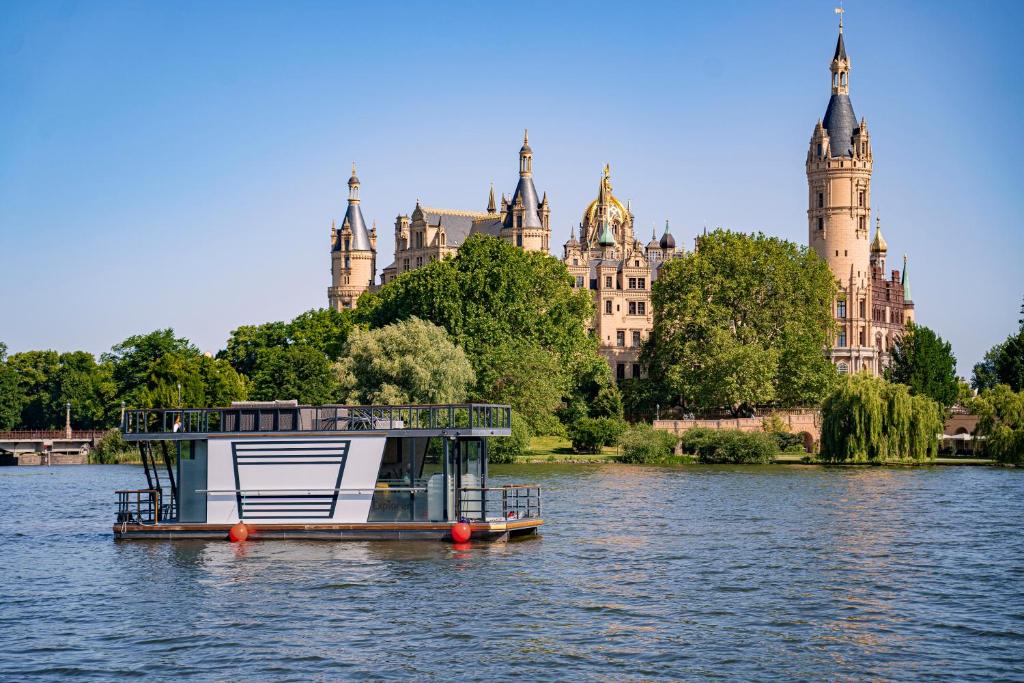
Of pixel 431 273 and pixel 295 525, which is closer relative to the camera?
pixel 295 525

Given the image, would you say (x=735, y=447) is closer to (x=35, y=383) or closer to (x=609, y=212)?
(x=35, y=383)

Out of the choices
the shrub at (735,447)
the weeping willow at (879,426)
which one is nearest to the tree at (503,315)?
the shrub at (735,447)

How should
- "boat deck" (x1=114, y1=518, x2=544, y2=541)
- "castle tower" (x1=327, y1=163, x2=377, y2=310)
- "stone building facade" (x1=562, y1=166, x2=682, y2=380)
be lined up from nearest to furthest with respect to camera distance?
"boat deck" (x1=114, y1=518, x2=544, y2=541) → "stone building facade" (x1=562, y1=166, x2=682, y2=380) → "castle tower" (x1=327, y1=163, x2=377, y2=310)

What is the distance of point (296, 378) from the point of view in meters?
109

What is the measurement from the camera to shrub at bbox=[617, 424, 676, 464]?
9469 cm

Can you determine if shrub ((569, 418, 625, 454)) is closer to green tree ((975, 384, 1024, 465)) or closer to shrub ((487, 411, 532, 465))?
shrub ((487, 411, 532, 465))

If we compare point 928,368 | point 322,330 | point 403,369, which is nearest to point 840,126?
point 928,368

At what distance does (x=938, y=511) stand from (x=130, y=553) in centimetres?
3172

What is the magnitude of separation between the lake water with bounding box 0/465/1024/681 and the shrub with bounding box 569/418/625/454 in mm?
45793

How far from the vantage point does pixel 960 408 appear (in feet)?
402

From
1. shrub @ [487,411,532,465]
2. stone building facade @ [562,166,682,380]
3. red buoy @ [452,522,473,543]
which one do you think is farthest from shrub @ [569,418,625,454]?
red buoy @ [452,522,473,543]

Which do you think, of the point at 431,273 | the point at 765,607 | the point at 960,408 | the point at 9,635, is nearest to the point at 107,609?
the point at 9,635

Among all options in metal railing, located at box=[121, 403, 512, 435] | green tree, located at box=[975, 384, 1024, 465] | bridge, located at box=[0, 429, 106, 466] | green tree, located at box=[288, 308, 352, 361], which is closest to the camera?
metal railing, located at box=[121, 403, 512, 435]

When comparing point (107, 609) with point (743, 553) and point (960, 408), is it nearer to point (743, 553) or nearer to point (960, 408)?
point (743, 553)
